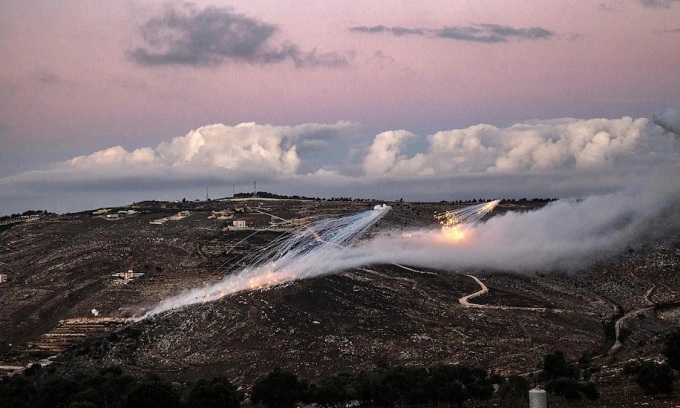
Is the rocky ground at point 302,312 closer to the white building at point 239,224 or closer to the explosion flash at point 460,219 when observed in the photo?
the white building at point 239,224

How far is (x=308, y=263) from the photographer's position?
406 ft

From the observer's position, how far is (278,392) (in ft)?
232

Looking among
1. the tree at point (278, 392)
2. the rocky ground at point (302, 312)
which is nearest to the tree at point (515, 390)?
the rocky ground at point (302, 312)

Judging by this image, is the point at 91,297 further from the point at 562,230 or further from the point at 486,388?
the point at 562,230

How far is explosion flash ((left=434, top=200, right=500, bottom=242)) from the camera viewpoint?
146m

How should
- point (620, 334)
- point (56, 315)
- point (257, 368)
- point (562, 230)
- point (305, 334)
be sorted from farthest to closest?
point (562, 230) < point (56, 315) < point (620, 334) < point (305, 334) < point (257, 368)

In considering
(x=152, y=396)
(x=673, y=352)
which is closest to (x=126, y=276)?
Result: (x=152, y=396)

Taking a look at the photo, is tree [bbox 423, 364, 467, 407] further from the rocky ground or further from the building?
the building

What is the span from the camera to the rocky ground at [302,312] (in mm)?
92062

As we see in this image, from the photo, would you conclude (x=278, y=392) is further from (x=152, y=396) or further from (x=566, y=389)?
(x=566, y=389)

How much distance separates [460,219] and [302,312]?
6355cm

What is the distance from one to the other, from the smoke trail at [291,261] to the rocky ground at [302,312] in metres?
3.25

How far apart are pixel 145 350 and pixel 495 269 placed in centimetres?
5712

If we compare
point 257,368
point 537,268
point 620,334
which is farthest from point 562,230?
point 257,368
